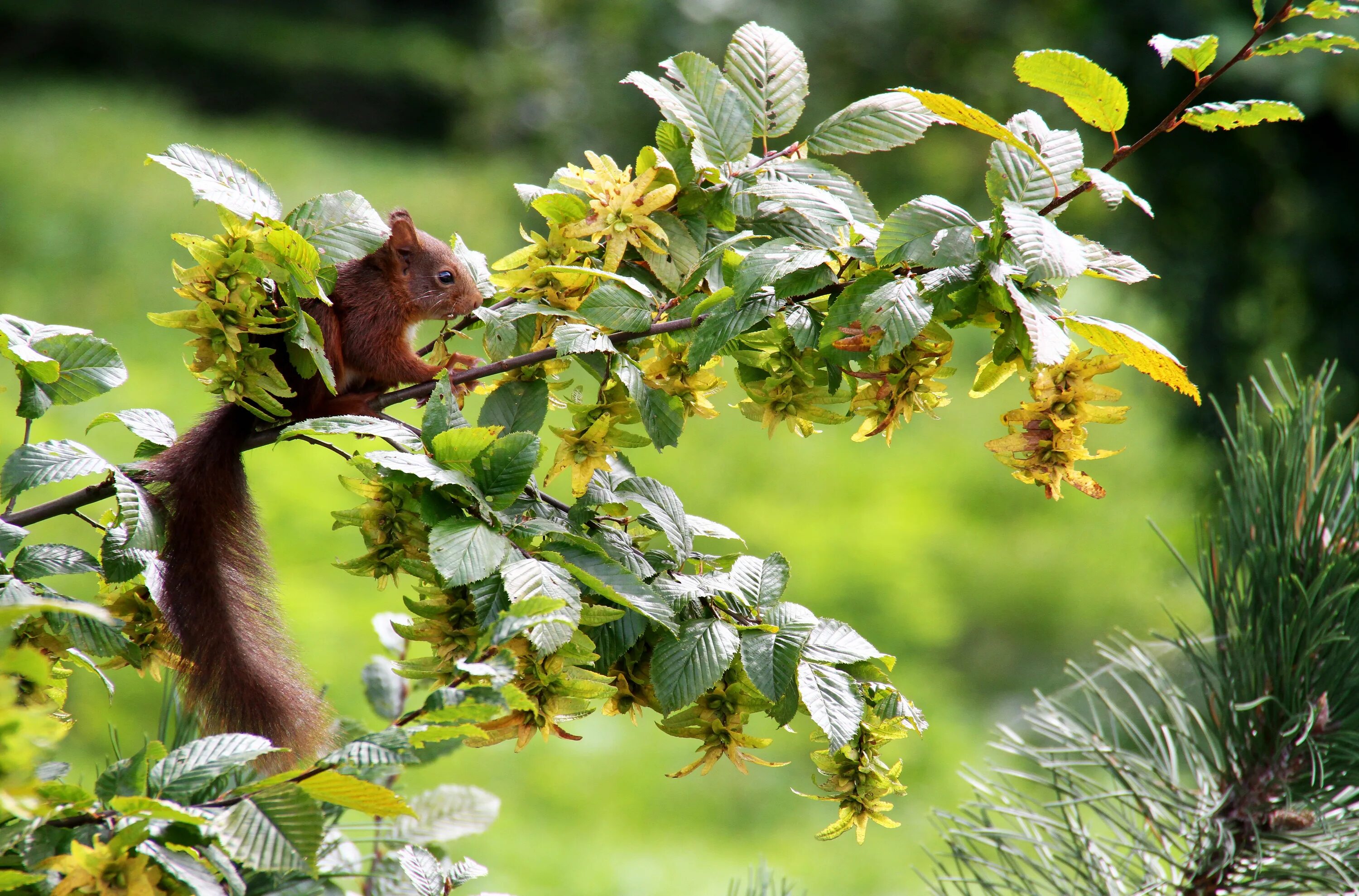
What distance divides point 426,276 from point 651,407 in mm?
618

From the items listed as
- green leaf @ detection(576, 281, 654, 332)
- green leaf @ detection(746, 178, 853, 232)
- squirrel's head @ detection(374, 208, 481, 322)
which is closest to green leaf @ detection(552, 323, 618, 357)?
green leaf @ detection(576, 281, 654, 332)

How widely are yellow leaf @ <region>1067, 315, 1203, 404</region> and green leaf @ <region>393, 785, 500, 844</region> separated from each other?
537 millimetres

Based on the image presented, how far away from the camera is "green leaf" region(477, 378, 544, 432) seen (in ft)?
1.83

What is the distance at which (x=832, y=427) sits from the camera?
2.80m

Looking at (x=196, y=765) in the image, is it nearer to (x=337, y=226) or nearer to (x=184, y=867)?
(x=184, y=867)

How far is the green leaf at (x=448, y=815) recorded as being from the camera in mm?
801

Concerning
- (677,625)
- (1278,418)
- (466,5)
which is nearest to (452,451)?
(677,625)

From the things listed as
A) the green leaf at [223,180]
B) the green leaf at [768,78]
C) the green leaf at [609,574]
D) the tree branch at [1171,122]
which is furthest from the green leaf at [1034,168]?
the green leaf at [223,180]

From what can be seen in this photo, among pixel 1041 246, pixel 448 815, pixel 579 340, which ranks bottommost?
pixel 448 815

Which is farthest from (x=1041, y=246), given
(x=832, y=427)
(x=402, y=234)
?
(x=832, y=427)

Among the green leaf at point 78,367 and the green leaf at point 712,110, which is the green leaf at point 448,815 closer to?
the green leaf at point 78,367

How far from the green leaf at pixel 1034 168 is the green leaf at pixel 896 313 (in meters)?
0.06

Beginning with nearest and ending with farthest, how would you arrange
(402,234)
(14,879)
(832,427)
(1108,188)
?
(14,879)
(1108,188)
(402,234)
(832,427)

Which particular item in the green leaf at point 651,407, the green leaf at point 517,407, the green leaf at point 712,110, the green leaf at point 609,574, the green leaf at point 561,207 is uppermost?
the green leaf at point 712,110
